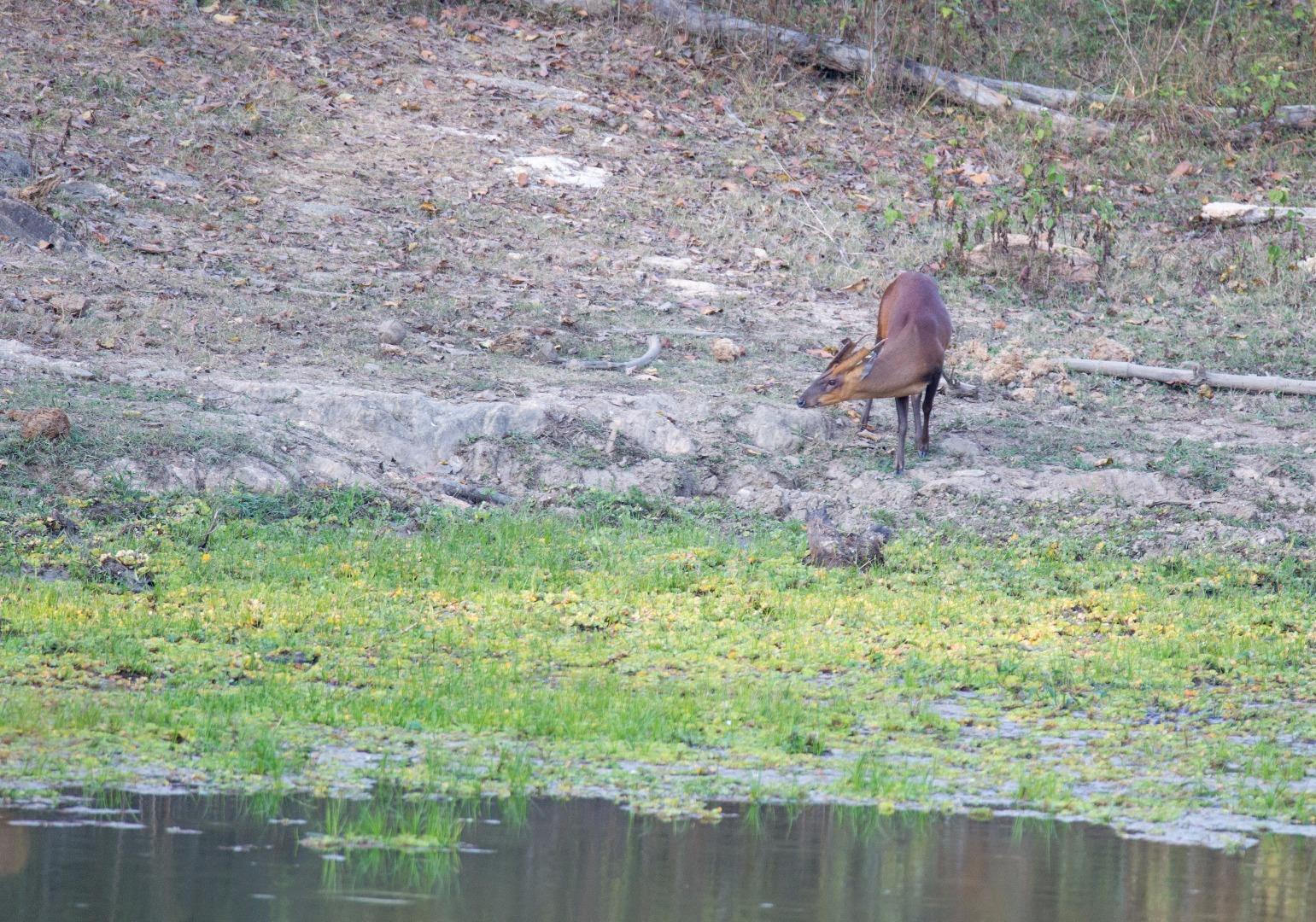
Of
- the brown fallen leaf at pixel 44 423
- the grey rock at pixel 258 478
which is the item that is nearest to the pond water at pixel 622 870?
the grey rock at pixel 258 478

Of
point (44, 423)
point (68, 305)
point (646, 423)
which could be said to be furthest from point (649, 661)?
point (68, 305)

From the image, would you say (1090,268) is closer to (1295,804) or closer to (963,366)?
(963,366)

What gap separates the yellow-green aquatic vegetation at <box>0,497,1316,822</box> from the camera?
6258mm

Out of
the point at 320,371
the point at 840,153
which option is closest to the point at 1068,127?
A: the point at 840,153

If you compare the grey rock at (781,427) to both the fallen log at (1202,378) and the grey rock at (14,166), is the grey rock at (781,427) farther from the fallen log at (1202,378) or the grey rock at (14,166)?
the grey rock at (14,166)

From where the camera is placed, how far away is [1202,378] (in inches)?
537

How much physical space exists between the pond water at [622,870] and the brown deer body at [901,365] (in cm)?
609

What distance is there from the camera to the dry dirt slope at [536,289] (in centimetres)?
1124

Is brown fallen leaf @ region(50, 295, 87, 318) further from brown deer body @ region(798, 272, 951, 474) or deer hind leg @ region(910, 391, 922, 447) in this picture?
deer hind leg @ region(910, 391, 922, 447)

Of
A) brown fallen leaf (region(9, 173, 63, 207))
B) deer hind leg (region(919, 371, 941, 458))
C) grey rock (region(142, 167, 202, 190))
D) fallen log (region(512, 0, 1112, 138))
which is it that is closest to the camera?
deer hind leg (region(919, 371, 941, 458))

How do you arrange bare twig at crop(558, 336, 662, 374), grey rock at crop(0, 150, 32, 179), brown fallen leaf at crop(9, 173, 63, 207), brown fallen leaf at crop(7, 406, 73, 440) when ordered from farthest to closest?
grey rock at crop(0, 150, 32, 179) < brown fallen leaf at crop(9, 173, 63, 207) < bare twig at crop(558, 336, 662, 374) < brown fallen leaf at crop(7, 406, 73, 440)

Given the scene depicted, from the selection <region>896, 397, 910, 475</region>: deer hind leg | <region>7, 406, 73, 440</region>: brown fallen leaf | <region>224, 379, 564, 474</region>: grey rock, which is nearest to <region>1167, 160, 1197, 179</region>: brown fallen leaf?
<region>896, 397, 910, 475</region>: deer hind leg

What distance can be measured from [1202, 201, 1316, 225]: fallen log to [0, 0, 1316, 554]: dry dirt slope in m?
0.46

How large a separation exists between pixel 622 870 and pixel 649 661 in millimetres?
2500
